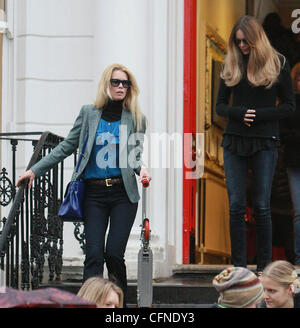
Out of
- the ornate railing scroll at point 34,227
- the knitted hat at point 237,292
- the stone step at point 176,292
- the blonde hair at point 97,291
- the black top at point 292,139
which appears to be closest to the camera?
the knitted hat at point 237,292

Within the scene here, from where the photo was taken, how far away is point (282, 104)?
7.41 metres

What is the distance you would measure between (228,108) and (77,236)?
69.1 inches

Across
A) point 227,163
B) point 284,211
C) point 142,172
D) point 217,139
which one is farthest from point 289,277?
point 284,211

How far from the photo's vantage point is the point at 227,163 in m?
7.41

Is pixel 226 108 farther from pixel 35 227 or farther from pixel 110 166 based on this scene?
pixel 35 227

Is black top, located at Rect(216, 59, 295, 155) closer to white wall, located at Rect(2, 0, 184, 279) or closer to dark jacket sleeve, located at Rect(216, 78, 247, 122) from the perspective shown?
dark jacket sleeve, located at Rect(216, 78, 247, 122)

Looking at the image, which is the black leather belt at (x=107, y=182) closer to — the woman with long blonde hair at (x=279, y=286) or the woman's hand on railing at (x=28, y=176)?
the woman's hand on railing at (x=28, y=176)

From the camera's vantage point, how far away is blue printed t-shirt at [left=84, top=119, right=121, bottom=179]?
267 inches

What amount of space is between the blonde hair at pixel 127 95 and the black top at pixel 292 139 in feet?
6.73

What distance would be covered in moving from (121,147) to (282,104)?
1368mm

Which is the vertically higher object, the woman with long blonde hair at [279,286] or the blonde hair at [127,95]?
the blonde hair at [127,95]

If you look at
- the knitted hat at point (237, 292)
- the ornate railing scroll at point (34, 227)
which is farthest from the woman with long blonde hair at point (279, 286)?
the ornate railing scroll at point (34, 227)

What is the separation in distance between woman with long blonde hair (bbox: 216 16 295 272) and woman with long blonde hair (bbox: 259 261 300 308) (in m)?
1.67

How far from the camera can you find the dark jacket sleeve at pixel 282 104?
732cm
